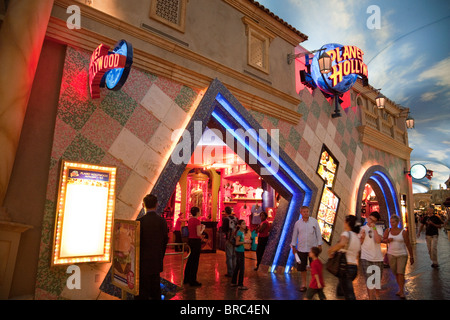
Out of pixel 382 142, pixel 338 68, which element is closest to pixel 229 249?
pixel 338 68

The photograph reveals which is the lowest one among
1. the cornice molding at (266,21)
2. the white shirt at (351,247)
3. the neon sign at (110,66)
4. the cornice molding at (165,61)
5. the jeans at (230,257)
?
the jeans at (230,257)

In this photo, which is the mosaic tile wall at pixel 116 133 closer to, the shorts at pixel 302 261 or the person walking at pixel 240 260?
the person walking at pixel 240 260

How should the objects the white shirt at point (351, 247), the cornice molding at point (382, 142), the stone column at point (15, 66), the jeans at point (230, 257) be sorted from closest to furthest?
1. the stone column at point (15, 66)
2. the white shirt at point (351, 247)
3. the jeans at point (230, 257)
4. the cornice molding at point (382, 142)

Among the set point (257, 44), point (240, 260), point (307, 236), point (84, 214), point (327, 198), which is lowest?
point (240, 260)

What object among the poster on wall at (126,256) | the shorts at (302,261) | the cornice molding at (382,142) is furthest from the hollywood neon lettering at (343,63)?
the poster on wall at (126,256)

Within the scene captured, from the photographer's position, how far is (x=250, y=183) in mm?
14078

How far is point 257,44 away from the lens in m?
8.08

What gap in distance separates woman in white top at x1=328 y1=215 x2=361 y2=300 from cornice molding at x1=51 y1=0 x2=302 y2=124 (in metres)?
4.18

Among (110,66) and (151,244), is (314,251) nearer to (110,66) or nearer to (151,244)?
(151,244)

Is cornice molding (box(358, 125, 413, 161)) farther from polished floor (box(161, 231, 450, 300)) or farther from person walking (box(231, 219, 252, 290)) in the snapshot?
person walking (box(231, 219, 252, 290))

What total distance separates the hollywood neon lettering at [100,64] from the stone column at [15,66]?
76 centimetres

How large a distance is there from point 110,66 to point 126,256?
8.87 ft

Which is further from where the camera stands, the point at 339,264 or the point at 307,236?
the point at 307,236

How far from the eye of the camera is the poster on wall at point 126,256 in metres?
3.51
